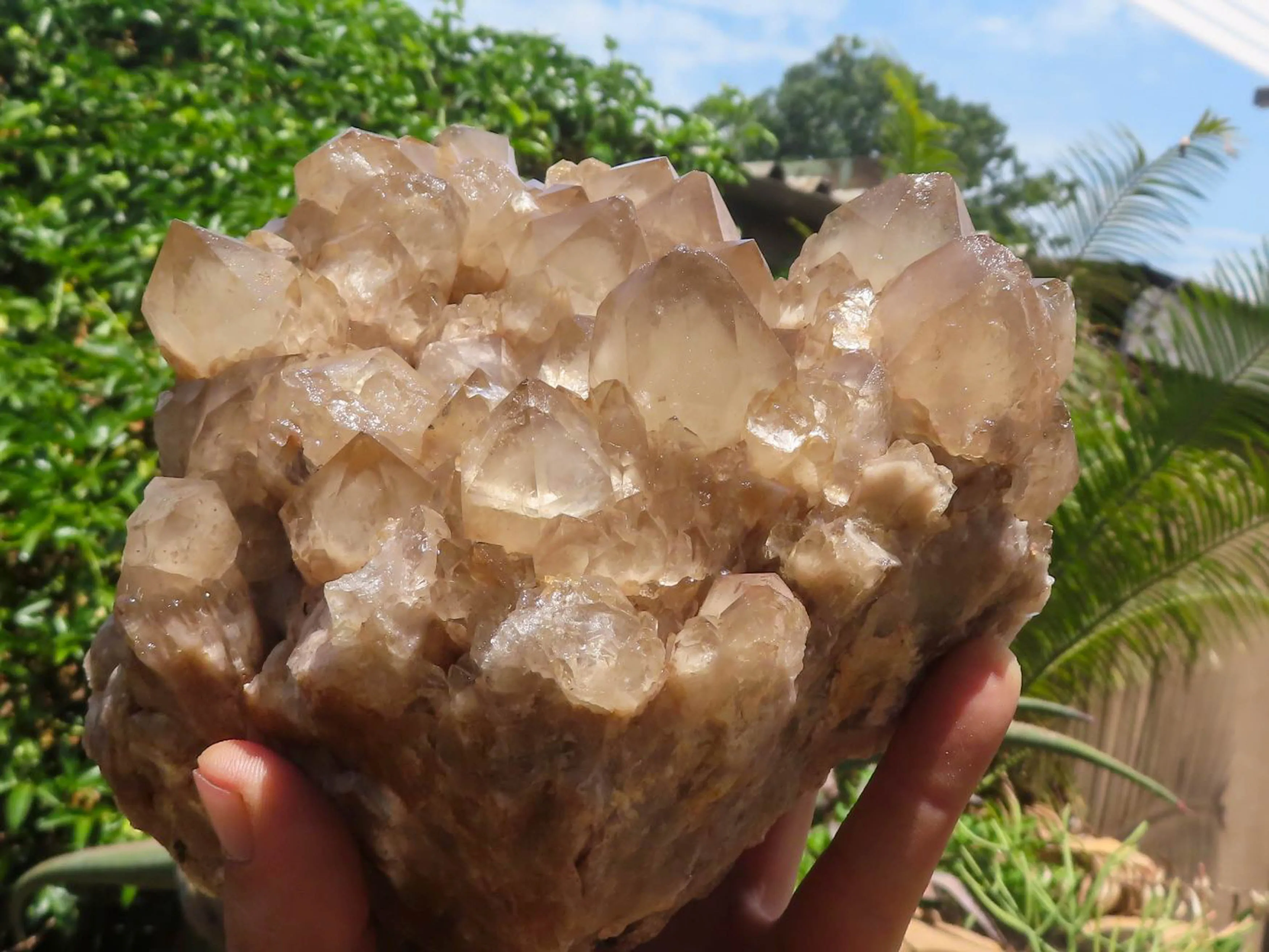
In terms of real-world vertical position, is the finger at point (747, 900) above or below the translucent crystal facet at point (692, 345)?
below

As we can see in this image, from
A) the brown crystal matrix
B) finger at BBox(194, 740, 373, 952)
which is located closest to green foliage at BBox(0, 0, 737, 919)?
the brown crystal matrix

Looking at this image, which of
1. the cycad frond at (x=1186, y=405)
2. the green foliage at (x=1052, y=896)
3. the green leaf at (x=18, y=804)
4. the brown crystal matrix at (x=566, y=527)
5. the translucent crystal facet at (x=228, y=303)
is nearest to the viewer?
the brown crystal matrix at (x=566, y=527)

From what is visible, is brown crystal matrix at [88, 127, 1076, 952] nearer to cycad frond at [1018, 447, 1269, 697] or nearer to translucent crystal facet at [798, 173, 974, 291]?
translucent crystal facet at [798, 173, 974, 291]

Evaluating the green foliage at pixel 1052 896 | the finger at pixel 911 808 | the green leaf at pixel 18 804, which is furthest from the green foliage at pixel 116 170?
the green foliage at pixel 1052 896

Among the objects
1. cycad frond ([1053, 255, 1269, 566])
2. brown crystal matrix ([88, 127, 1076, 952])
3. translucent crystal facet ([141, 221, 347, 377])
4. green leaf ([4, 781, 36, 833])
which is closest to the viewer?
brown crystal matrix ([88, 127, 1076, 952])

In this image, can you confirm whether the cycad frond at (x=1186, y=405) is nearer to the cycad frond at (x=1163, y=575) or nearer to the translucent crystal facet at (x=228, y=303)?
the cycad frond at (x=1163, y=575)

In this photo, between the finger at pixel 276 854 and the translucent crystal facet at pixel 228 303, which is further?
the translucent crystal facet at pixel 228 303

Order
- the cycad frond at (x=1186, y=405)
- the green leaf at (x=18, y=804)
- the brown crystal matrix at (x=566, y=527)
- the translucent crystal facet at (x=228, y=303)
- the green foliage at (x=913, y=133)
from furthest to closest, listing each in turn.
Answer: the green foliage at (x=913, y=133) → the cycad frond at (x=1186, y=405) → the green leaf at (x=18, y=804) → the translucent crystal facet at (x=228, y=303) → the brown crystal matrix at (x=566, y=527)

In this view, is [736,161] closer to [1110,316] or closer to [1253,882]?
[1110,316]

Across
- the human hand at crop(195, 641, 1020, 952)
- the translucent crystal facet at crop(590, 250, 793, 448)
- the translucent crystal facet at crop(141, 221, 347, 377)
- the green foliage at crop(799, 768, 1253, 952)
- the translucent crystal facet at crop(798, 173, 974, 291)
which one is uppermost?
the translucent crystal facet at crop(798, 173, 974, 291)
